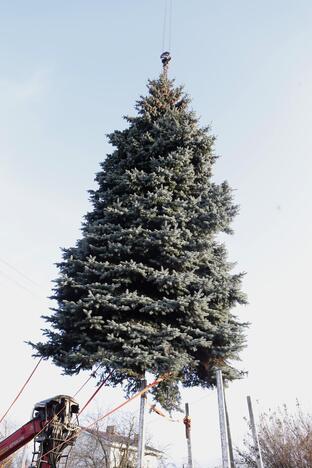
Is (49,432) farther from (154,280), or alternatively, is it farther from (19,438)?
(154,280)

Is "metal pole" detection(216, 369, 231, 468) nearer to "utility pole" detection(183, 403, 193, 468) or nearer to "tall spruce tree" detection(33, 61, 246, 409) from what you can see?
"tall spruce tree" detection(33, 61, 246, 409)

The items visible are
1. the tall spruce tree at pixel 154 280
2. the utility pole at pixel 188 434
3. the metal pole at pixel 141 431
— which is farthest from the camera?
the utility pole at pixel 188 434

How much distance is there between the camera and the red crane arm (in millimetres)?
7387

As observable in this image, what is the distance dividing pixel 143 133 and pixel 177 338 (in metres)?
6.64

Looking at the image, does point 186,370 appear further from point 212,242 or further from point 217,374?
point 212,242

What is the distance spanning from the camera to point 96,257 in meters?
9.39

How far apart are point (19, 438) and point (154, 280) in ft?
14.3

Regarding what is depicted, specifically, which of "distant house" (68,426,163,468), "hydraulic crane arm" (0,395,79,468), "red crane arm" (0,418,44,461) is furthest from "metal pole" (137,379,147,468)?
"distant house" (68,426,163,468)

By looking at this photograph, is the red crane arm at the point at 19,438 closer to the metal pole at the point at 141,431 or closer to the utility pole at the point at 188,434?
the metal pole at the point at 141,431

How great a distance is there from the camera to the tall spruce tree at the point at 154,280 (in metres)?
8.13

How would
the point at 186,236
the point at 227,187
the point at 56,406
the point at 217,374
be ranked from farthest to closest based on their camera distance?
1. the point at 227,187
2. the point at 186,236
3. the point at 217,374
4. the point at 56,406

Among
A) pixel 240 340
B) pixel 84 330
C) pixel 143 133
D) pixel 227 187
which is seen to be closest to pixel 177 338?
pixel 240 340

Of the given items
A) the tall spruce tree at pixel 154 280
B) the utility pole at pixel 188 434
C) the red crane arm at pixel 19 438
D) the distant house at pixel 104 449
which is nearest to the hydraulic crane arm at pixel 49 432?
the red crane arm at pixel 19 438

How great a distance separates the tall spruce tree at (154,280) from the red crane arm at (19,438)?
4.63 feet
